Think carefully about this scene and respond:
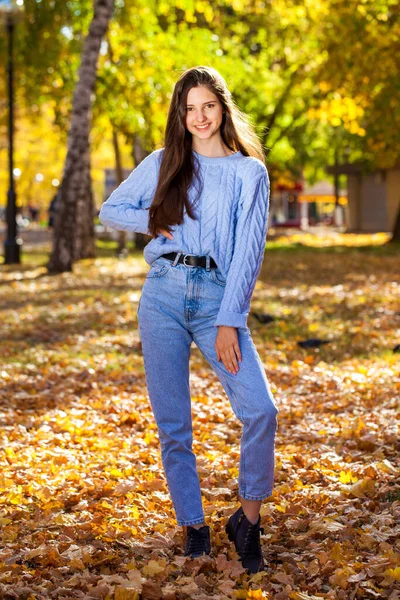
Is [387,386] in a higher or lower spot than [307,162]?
lower

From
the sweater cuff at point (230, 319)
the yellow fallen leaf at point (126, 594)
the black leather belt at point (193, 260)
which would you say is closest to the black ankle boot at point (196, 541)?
the yellow fallen leaf at point (126, 594)

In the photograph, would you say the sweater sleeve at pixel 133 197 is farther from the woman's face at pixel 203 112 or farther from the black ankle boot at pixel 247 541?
the black ankle boot at pixel 247 541

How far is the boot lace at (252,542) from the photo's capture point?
14.7 ft

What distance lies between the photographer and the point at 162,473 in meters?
6.60

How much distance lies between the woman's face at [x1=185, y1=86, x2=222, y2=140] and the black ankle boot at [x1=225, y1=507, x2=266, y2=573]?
166 centimetres

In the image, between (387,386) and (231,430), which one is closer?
(231,430)

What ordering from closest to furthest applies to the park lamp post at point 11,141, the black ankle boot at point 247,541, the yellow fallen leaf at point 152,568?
the black ankle boot at point 247,541
the yellow fallen leaf at point 152,568
the park lamp post at point 11,141

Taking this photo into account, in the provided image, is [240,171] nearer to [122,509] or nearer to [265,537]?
[265,537]

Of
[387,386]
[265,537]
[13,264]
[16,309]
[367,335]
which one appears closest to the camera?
[265,537]

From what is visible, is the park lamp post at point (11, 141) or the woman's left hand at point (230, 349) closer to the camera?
the woman's left hand at point (230, 349)

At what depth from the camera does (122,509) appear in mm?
5781

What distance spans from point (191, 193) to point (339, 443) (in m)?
3.28

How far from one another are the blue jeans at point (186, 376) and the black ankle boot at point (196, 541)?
11 cm

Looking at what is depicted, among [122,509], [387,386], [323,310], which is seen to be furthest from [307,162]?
[122,509]
